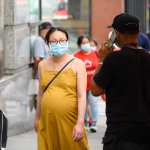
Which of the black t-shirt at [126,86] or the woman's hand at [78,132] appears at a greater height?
the black t-shirt at [126,86]

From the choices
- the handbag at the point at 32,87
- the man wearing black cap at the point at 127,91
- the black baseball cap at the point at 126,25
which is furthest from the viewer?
the handbag at the point at 32,87

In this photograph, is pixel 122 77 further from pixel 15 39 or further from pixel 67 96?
pixel 15 39

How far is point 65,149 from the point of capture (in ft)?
19.0

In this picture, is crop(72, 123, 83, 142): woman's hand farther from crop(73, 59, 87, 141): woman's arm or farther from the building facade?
the building facade

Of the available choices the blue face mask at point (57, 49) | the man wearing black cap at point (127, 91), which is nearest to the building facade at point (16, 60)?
the blue face mask at point (57, 49)

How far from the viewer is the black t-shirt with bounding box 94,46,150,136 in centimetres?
465

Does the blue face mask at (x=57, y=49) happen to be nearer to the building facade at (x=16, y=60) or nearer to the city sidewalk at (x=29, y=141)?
the building facade at (x=16, y=60)

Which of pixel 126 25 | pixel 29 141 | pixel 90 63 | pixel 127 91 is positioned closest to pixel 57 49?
pixel 126 25

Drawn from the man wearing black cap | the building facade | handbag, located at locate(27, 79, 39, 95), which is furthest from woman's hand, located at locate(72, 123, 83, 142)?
handbag, located at locate(27, 79, 39, 95)

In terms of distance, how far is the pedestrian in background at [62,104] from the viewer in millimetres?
5688

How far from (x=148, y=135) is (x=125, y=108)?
240mm

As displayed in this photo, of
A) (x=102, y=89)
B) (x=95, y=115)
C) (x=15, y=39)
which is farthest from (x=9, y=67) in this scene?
(x=102, y=89)

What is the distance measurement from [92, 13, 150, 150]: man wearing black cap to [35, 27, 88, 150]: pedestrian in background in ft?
3.06

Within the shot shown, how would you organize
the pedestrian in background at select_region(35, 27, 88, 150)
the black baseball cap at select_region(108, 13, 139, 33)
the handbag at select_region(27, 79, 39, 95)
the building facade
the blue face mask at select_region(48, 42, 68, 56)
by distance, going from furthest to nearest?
the handbag at select_region(27, 79, 39, 95), the building facade, the blue face mask at select_region(48, 42, 68, 56), the pedestrian in background at select_region(35, 27, 88, 150), the black baseball cap at select_region(108, 13, 139, 33)
